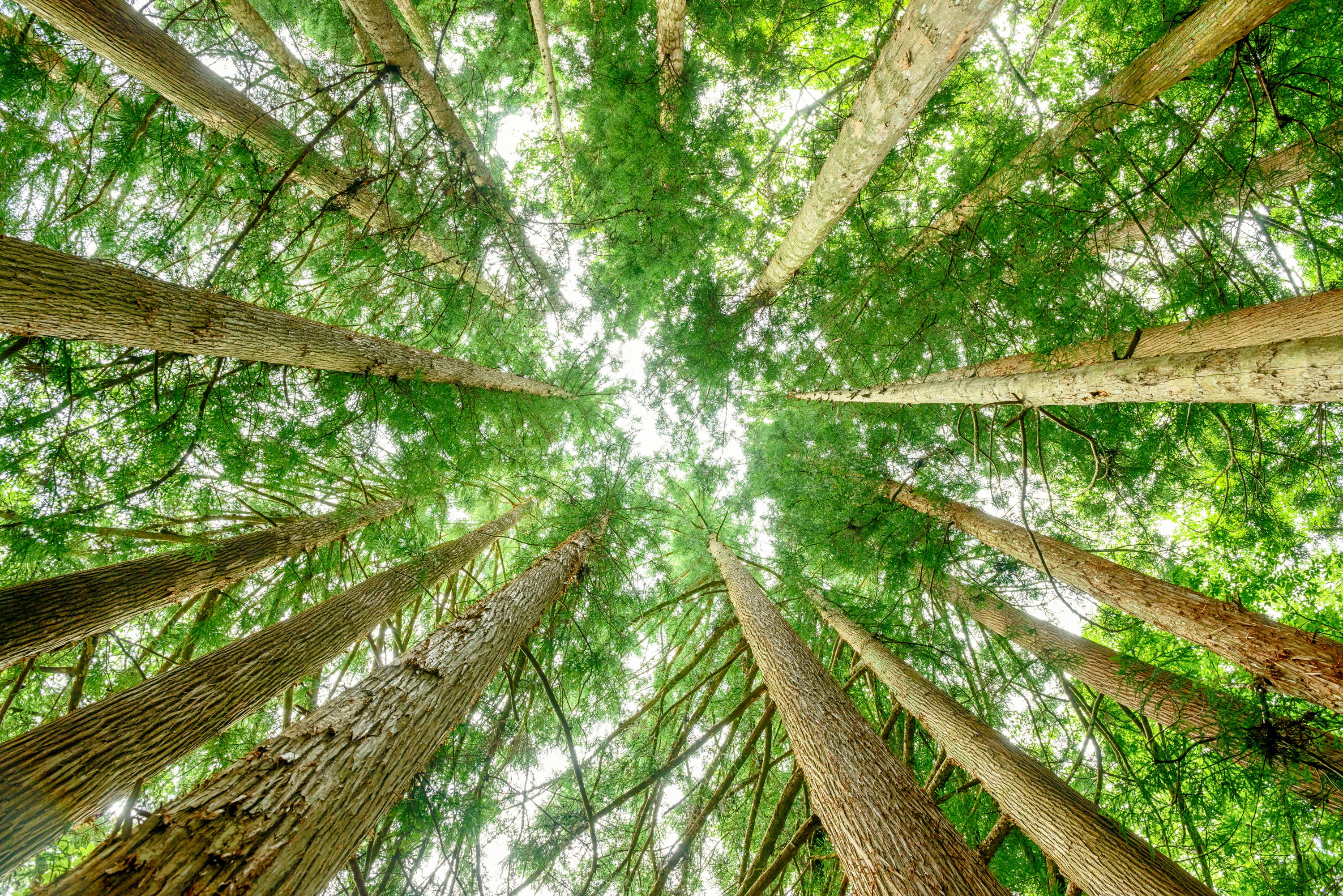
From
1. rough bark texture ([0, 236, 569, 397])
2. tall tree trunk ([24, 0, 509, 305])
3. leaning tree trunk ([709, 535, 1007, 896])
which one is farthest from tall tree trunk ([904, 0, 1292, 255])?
rough bark texture ([0, 236, 569, 397])

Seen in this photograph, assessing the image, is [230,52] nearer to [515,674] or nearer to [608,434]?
[515,674]

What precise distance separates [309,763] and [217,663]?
2425 millimetres

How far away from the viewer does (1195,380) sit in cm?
236

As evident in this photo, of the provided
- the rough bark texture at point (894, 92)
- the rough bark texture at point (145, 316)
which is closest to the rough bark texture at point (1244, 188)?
the rough bark texture at point (894, 92)

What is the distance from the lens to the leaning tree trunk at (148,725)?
2.11 metres

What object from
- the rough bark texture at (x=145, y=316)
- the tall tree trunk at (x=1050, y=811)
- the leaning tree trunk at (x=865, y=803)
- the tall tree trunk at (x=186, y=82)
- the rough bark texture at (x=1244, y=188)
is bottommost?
the tall tree trunk at (x=1050, y=811)

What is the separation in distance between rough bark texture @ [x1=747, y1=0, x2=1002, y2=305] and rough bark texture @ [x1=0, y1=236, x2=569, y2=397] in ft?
12.4

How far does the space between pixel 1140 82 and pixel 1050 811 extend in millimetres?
4893

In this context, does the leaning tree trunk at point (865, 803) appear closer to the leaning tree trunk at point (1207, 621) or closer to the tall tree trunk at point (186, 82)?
the leaning tree trunk at point (1207, 621)

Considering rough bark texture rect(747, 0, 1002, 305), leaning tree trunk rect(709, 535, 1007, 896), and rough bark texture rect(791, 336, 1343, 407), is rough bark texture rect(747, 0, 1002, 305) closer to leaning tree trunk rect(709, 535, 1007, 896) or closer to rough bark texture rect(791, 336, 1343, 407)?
rough bark texture rect(791, 336, 1343, 407)

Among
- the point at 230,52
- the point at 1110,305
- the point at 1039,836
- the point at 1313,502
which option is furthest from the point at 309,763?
the point at 1313,502

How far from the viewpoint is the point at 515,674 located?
3869 millimetres

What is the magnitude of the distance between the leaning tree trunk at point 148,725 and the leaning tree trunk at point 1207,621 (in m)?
5.26

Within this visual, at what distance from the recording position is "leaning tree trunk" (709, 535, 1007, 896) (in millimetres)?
1739
